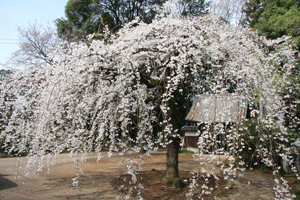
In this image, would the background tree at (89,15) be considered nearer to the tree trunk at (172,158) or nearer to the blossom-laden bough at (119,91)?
the blossom-laden bough at (119,91)

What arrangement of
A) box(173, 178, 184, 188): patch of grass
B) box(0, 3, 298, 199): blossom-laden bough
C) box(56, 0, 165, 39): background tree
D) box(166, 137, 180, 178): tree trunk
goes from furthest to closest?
box(56, 0, 165, 39): background tree
box(166, 137, 180, 178): tree trunk
box(173, 178, 184, 188): patch of grass
box(0, 3, 298, 199): blossom-laden bough

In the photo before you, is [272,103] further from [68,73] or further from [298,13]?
[298,13]

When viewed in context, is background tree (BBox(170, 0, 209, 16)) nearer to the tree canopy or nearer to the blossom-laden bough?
the tree canopy

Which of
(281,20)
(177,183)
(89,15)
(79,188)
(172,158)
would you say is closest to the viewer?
(177,183)

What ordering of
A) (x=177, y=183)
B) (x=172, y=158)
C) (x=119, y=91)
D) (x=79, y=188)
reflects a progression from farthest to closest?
1. (x=79, y=188)
2. (x=172, y=158)
3. (x=177, y=183)
4. (x=119, y=91)

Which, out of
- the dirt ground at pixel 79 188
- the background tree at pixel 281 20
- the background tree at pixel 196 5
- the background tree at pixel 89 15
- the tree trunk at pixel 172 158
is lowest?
the dirt ground at pixel 79 188

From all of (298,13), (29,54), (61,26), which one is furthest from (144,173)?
(61,26)

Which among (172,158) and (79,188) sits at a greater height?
(172,158)

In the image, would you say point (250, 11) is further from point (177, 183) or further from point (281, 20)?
point (177, 183)

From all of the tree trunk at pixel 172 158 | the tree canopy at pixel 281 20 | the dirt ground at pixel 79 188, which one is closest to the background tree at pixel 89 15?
the tree canopy at pixel 281 20

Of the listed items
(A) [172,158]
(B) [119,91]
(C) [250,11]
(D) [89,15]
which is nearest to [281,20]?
(C) [250,11]

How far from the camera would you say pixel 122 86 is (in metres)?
3.90

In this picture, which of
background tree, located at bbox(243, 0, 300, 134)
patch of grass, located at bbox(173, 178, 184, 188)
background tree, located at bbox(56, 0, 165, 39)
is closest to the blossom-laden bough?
patch of grass, located at bbox(173, 178, 184, 188)

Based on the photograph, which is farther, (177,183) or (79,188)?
(79,188)
